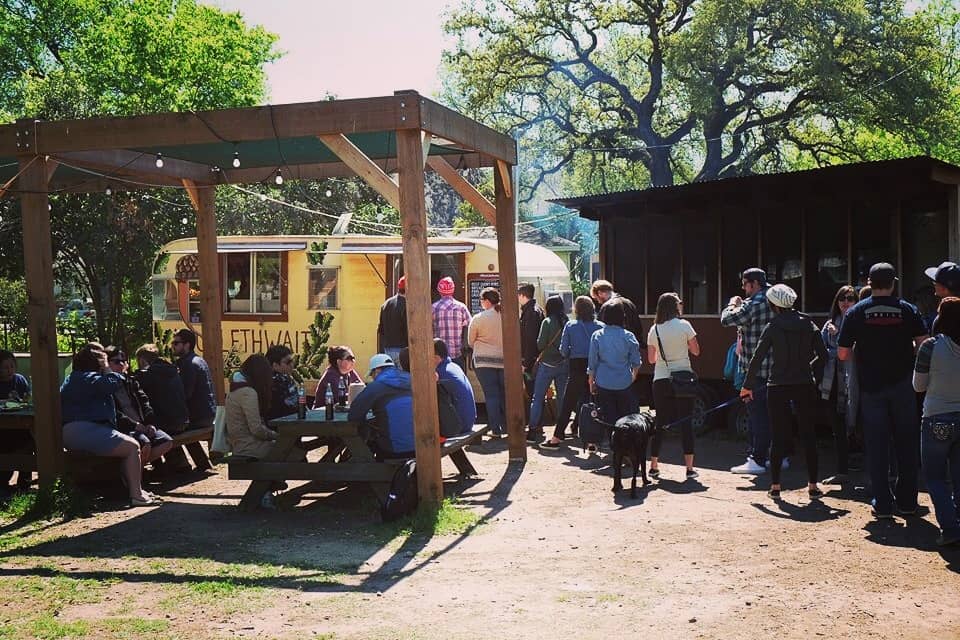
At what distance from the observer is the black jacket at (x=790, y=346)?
26.4ft

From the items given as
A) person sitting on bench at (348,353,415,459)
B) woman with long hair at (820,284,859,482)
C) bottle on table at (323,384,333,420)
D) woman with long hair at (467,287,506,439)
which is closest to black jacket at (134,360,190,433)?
bottle on table at (323,384,333,420)

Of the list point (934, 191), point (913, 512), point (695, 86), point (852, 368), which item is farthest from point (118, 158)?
point (695, 86)

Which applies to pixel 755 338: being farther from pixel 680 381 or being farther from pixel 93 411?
pixel 93 411

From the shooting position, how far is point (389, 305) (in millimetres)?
11664

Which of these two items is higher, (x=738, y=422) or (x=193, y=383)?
(x=193, y=383)

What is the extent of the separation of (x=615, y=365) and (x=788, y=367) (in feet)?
6.13

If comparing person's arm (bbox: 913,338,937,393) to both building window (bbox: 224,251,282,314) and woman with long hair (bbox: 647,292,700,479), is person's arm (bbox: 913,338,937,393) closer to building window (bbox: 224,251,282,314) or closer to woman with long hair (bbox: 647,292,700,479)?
woman with long hair (bbox: 647,292,700,479)

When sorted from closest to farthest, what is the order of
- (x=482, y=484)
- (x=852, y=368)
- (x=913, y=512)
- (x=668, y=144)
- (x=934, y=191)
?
(x=913, y=512) < (x=852, y=368) < (x=482, y=484) < (x=934, y=191) < (x=668, y=144)

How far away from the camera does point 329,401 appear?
Result: 867cm

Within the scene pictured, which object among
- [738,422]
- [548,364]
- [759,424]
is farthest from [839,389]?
[548,364]

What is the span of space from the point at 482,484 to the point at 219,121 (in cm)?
372

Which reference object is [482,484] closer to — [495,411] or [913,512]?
[495,411]

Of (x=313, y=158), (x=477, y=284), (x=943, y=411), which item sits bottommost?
(x=943, y=411)

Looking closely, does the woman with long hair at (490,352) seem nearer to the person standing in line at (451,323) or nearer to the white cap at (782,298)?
the person standing in line at (451,323)
